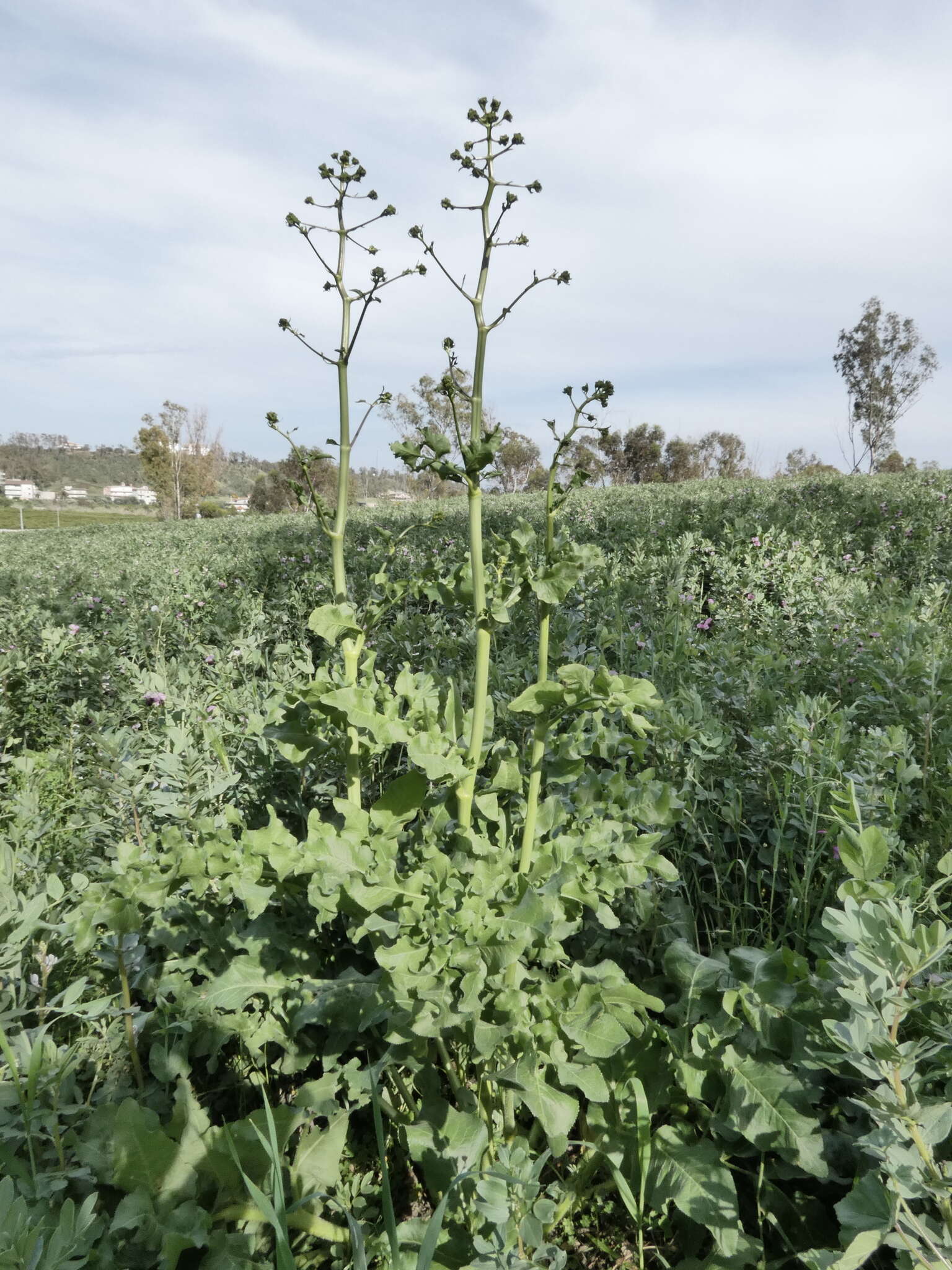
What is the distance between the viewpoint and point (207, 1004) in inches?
57.8

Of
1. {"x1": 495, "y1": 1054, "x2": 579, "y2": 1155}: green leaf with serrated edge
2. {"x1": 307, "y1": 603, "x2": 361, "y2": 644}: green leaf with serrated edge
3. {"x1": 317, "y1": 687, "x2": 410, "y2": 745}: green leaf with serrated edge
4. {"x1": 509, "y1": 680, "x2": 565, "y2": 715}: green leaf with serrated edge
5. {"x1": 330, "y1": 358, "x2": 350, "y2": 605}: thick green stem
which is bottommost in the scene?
{"x1": 495, "y1": 1054, "x2": 579, "y2": 1155}: green leaf with serrated edge

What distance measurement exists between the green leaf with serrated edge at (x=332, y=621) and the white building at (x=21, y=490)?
127533 millimetres

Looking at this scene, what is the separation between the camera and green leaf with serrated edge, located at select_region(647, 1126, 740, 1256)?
117 cm

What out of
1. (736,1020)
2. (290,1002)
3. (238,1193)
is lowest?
(238,1193)

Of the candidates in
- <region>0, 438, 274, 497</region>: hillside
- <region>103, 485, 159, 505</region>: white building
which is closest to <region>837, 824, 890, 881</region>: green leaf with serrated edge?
<region>0, 438, 274, 497</region>: hillside

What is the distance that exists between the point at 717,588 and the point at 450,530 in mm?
3435

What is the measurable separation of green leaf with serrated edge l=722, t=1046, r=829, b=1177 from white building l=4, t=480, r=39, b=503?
12842 cm

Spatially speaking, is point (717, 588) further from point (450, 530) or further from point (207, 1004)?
point (207, 1004)

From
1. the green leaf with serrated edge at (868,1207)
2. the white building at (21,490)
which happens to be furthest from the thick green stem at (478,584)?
the white building at (21,490)

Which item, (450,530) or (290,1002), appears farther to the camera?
(450,530)

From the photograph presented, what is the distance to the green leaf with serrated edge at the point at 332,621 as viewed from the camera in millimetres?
1568

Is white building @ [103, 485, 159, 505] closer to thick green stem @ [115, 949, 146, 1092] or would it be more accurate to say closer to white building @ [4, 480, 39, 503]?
white building @ [4, 480, 39, 503]

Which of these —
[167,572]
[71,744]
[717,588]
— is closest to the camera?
[71,744]

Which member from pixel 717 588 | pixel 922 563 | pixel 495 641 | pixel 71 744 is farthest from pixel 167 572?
pixel 922 563
